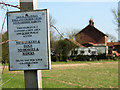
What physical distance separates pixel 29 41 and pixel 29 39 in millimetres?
19

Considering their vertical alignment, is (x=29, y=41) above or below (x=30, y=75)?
above

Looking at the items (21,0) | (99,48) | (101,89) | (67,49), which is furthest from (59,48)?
(21,0)

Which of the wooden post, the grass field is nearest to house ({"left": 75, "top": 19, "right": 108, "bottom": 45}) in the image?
the grass field

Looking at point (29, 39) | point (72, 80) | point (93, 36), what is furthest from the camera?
point (93, 36)

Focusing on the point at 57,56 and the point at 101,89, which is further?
the point at 57,56

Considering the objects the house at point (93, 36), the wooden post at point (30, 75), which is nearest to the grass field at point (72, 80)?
the wooden post at point (30, 75)

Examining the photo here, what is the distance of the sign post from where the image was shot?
1904 mm

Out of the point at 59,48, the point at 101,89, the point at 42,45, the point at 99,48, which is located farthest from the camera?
the point at 99,48

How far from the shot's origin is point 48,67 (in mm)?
1932

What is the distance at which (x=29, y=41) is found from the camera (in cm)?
191

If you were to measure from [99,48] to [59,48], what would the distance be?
32.8 ft

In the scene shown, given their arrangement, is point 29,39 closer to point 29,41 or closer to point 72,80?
point 29,41

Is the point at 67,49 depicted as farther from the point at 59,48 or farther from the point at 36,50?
the point at 36,50

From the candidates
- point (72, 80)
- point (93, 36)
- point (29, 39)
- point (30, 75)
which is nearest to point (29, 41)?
point (29, 39)
